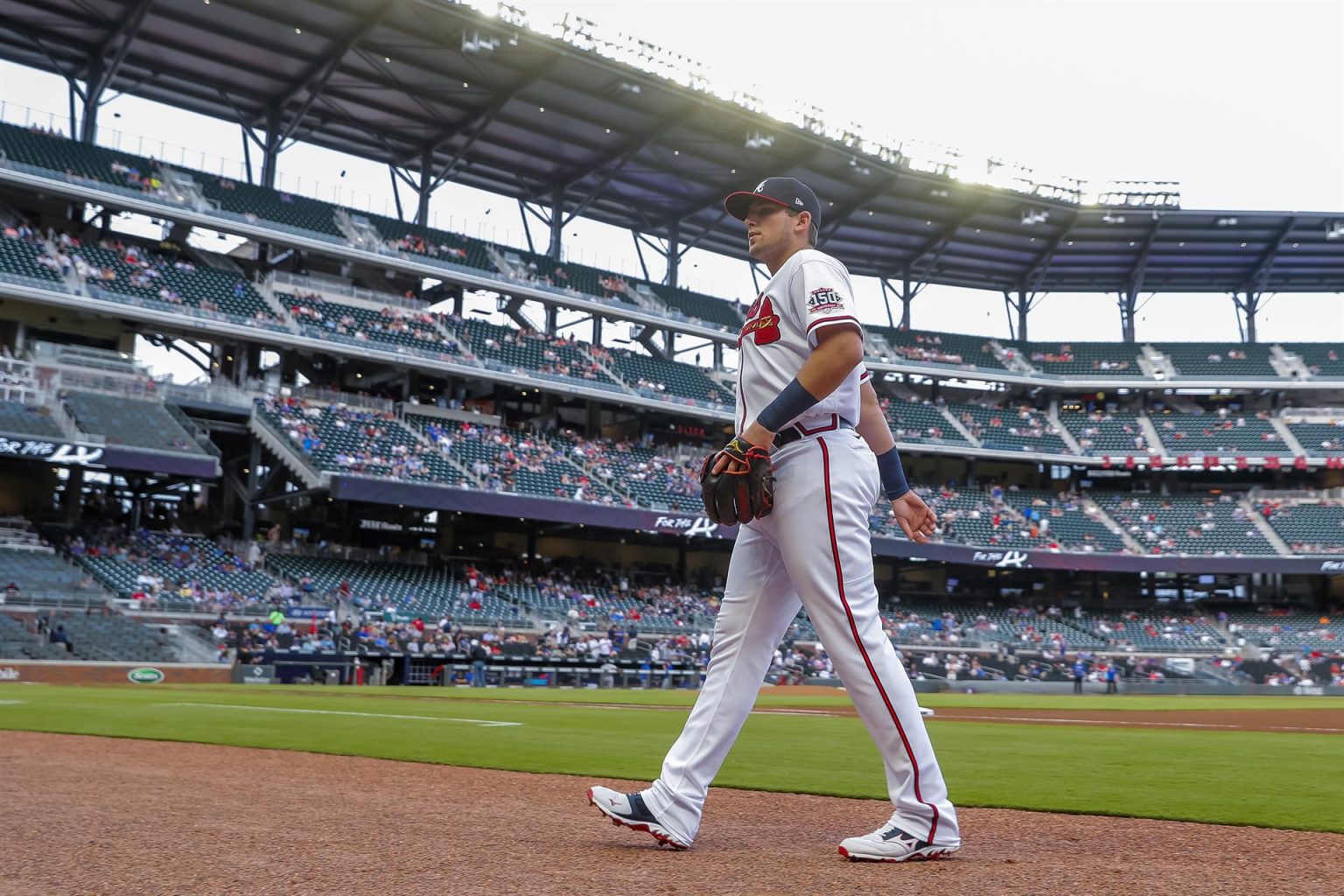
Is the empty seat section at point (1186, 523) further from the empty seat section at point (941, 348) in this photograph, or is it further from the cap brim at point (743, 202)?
the cap brim at point (743, 202)

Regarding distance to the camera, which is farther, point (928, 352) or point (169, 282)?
point (928, 352)

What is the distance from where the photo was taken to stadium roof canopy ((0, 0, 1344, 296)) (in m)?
35.5

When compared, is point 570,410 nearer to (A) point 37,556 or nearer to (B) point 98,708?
(A) point 37,556

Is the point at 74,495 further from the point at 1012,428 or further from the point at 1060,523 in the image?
the point at 1012,428

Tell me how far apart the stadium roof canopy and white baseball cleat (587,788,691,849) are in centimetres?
3453

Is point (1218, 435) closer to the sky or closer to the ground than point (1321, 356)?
closer to the ground

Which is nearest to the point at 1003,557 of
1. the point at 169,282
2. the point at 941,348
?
the point at 941,348

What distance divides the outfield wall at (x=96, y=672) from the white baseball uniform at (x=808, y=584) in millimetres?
21058

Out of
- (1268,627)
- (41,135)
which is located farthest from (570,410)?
(1268,627)

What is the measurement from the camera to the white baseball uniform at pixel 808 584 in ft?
11.9

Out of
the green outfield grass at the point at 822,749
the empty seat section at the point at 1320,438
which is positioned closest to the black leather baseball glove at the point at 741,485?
the green outfield grass at the point at 822,749

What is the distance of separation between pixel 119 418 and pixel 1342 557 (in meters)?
45.7

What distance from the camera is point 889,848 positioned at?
11.3 ft

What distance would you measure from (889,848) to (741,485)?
3.87 feet
